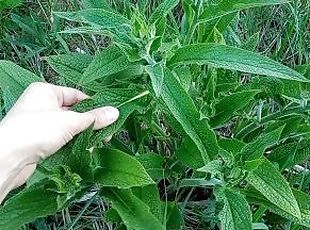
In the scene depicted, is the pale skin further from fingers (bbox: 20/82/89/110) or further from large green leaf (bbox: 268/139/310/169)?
large green leaf (bbox: 268/139/310/169)

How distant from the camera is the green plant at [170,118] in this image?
122cm

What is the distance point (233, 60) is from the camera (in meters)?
1.21

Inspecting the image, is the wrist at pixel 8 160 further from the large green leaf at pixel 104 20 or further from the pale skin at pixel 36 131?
the large green leaf at pixel 104 20

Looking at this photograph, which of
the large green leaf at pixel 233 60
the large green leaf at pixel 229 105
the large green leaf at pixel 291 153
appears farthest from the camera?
the large green leaf at pixel 291 153

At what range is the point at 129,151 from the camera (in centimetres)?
148

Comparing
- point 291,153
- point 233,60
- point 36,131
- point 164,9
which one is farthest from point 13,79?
point 291,153

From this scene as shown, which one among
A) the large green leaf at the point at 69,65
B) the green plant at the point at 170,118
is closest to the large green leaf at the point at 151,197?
the green plant at the point at 170,118

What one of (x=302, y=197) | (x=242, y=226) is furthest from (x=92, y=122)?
(x=302, y=197)

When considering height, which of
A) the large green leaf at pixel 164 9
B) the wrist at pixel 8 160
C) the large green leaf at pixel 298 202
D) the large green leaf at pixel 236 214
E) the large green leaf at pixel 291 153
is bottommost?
the large green leaf at pixel 298 202

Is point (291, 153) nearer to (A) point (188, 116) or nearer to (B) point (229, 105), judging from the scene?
(B) point (229, 105)

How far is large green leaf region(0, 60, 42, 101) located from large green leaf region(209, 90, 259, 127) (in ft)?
1.22

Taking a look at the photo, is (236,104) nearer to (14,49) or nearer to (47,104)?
(47,104)

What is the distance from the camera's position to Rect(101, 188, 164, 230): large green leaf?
1.25 meters

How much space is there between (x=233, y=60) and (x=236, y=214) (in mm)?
265
